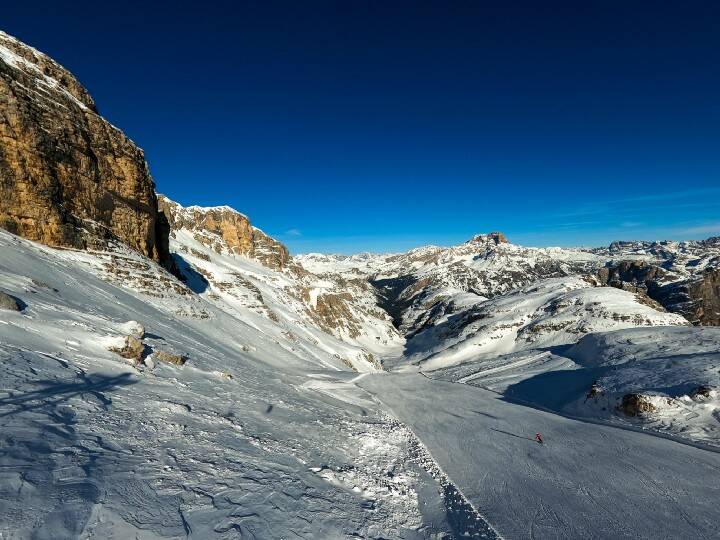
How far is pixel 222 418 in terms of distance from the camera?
1505 cm

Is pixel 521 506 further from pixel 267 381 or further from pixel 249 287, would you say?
pixel 249 287

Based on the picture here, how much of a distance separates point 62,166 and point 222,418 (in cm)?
3850

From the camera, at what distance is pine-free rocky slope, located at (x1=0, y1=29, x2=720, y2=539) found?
29.9ft

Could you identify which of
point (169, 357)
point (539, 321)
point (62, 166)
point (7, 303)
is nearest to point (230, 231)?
point (62, 166)

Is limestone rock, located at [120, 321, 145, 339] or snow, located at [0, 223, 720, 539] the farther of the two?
limestone rock, located at [120, 321, 145, 339]

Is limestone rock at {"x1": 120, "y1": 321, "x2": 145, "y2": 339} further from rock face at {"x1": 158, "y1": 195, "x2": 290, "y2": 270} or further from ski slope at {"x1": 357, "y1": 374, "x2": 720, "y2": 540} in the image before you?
rock face at {"x1": 158, "y1": 195, "x2": 290, "y2": 270}

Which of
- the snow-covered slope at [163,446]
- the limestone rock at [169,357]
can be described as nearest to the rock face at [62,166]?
the snow-covered slope at [163,446]

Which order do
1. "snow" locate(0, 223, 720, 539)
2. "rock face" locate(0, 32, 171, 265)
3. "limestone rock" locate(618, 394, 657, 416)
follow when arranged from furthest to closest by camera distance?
"rock face" locate(0, 32, 171, 265), "limestone rock" locate(618, 394, 657, 416), "snow" locate(0, 223, 720, 539)

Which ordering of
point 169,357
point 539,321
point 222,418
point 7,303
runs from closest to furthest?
point 222,418 < point 7,303 < point 169,357 < point 539,321

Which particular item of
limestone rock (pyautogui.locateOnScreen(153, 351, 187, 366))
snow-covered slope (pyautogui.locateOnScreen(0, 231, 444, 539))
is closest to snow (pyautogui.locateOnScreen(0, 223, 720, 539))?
snow-covered slope (pyautogui.locateOnScreen(0, 231, 444, 539))

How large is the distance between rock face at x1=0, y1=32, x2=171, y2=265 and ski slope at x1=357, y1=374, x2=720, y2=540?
123 ft

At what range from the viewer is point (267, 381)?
87.0 feet

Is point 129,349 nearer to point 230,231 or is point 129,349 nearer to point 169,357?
point 169,357

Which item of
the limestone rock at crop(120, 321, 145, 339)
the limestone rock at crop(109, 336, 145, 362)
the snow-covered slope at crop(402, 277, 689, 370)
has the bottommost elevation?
the limestone rock at crop(109, 336, 145, 362)
